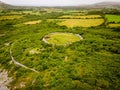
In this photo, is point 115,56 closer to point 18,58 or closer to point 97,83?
point 97,83

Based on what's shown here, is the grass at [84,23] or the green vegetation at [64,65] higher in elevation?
the green vegetation at [64,65]

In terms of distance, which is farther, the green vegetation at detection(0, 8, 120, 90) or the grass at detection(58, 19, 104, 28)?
the grass at detection(58, 19, 104, 28)

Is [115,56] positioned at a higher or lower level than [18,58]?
higher

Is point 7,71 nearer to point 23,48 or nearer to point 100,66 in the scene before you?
point 23,48

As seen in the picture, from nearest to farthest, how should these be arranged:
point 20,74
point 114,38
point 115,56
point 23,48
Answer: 1. point 20,74
2. point 115,56
3. point 23,48
4. point 114,38

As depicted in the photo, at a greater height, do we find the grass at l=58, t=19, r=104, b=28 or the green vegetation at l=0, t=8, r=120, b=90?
the green vegetation at l=0, t=8, r=120, b=90

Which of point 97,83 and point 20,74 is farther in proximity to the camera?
point 20,74

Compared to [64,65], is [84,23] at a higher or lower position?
lower

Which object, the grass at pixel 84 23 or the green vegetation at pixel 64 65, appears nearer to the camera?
the green vegetation at pixel 64 65

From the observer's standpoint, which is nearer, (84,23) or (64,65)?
(64,65)

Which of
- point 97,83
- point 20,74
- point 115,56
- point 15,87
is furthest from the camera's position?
point 115,56

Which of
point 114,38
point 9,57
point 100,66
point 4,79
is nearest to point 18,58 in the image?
point 9,57
